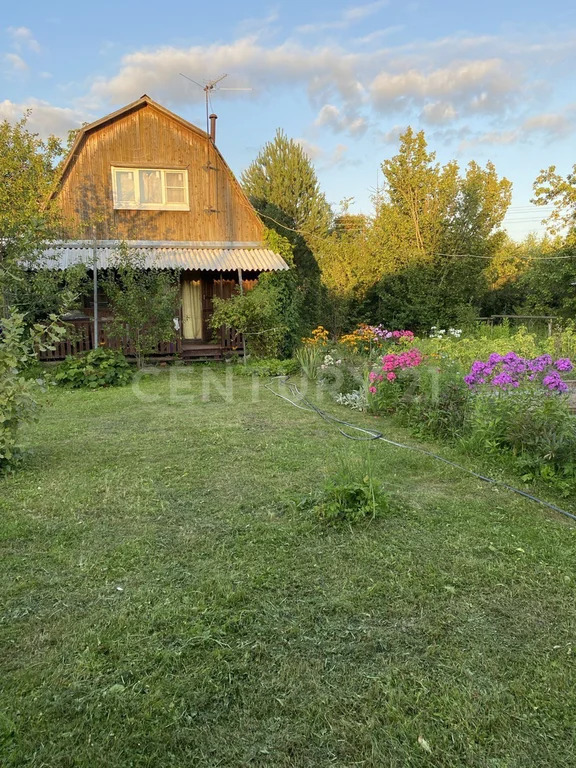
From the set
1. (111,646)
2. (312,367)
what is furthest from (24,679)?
(312,367)

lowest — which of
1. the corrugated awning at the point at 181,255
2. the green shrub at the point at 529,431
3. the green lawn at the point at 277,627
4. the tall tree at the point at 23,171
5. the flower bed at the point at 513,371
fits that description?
the green lawn at the point at 277,627

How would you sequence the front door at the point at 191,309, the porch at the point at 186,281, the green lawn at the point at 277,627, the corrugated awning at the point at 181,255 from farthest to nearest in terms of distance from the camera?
the front door at the point at 191,309
the corrugated awning at the point at 181,255
the porch at the point at 186,281
the green lawn at the point at 277,627

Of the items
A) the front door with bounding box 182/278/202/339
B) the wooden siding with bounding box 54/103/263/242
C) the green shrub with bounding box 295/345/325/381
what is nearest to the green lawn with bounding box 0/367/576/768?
the green shrub with bounding box 295/345/325/381

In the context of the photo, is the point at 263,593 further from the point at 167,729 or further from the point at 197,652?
the point at 167,729

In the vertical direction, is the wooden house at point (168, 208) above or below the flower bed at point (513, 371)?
above

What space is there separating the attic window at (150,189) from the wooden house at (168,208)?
0.09ft

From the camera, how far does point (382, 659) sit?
2.16 m

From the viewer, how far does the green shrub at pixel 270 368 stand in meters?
11.7

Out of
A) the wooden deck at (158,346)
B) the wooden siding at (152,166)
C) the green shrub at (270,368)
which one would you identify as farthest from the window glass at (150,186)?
the green shrub at (270,368)

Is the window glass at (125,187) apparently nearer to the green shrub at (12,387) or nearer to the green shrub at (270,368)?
the green shrub at (270,368)

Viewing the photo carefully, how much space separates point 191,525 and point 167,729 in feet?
5.78

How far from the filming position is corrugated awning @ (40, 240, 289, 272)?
12914 mm

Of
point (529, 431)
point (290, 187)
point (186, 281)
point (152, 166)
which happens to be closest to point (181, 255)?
point (186, 281)

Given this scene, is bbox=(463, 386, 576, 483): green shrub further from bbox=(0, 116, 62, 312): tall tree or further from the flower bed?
bbox=(0, 116, 62, 312): tall tree
